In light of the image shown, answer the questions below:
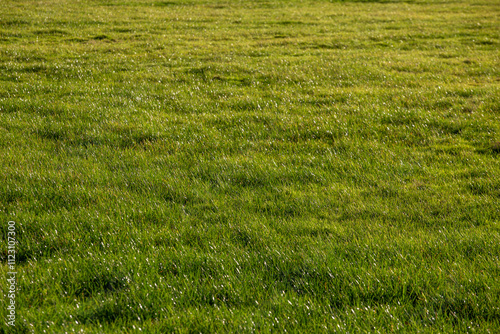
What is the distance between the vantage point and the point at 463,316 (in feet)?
15.0

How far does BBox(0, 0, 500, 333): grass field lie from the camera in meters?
4.72

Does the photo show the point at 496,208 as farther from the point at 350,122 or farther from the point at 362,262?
the point at 350,122

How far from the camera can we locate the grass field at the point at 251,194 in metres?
4.72

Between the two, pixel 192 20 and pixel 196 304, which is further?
pixel 192 20

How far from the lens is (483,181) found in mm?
7715

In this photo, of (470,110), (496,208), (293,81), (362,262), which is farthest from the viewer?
(293,81)

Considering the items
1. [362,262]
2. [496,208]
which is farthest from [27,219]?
[496,208]

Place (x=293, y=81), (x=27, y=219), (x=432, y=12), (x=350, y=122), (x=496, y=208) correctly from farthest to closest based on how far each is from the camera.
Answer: (x=432, y=12) < (x=293, y=81) < (x=350, y=122) < (x=496, y=208) < (x=27, y=219)

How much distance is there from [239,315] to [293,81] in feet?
38.1

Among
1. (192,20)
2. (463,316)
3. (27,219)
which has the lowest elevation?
(463,316)

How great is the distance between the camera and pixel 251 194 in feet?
24.1

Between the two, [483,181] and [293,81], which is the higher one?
[293,81]

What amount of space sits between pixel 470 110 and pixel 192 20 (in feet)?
74.1

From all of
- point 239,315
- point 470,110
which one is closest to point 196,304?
point 239,315
